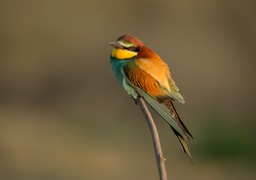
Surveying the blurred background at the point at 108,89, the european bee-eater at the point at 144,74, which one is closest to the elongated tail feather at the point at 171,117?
the european bee-eater at the point at 144,74

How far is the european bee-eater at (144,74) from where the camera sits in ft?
8.34

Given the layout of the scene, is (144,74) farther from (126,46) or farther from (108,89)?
(108,89)

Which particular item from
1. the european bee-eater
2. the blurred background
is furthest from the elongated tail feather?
the blurred background

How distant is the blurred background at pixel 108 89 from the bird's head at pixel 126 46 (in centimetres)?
294

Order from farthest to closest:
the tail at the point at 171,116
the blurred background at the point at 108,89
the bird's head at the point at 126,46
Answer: the blurred background at the point at 108,89, the bird's head at the point at 126,46, the tail at the point at 171,116

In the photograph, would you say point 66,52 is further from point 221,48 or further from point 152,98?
point 152,98

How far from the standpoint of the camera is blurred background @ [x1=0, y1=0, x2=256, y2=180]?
5867 millimetres

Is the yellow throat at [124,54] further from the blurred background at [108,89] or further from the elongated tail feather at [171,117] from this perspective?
the blurred background at [108,89]

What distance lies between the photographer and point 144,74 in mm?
2607

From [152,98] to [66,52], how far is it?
4132 millimetres

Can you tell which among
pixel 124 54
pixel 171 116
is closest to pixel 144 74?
pixel 124 54

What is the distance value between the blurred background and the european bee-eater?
9.56 ft

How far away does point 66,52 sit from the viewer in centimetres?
666

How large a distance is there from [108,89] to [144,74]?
372 cm
